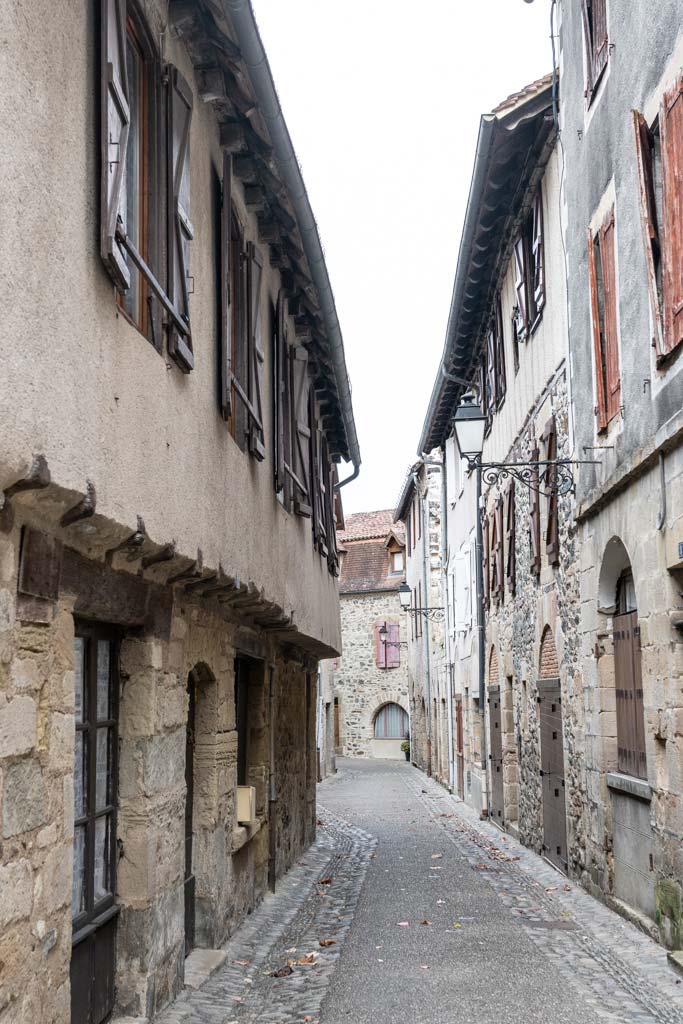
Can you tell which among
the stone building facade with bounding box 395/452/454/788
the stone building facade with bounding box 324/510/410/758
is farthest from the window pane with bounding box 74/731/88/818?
the stone building facade with bounding box 324/510/410/758

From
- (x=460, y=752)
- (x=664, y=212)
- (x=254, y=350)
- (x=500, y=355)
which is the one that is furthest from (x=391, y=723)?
(x=664, y=212)

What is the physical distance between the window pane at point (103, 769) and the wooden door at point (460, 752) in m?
16.8

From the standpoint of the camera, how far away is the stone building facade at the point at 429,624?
2661cm

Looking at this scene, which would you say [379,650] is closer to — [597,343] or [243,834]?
[597,343]

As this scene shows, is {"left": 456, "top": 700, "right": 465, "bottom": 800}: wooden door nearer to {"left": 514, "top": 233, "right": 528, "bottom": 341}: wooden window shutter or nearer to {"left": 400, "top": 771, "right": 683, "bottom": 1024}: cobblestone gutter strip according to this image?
{"left": 400, "top": 771, "right": 683, "bottom": 1024}: cobblestone gutter strip

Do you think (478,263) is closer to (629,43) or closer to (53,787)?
(629,43)

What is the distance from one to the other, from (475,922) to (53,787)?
18.1 feet

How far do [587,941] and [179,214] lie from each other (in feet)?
18.4

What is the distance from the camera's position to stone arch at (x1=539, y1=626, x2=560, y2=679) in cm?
1188

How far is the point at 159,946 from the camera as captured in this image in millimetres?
5684

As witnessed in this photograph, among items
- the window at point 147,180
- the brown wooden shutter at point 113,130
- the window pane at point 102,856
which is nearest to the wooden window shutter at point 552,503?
the window at point 147,180

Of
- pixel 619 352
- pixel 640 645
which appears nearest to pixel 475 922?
pixel 640 645

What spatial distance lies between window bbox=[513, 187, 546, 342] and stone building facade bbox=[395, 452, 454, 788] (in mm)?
12394

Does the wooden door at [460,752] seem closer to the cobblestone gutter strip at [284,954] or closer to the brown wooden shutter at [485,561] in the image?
the brown wooden shutter at [485,561]
